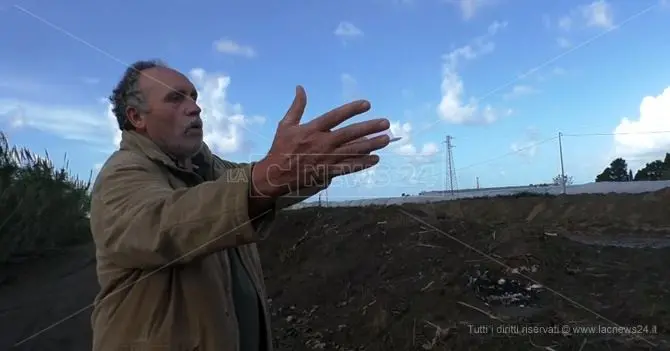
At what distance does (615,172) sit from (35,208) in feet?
146

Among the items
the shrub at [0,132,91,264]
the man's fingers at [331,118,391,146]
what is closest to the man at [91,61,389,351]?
the man's fingers at [331,118,391,146]

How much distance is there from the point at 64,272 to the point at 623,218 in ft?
44.3

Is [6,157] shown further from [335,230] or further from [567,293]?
[567,293]

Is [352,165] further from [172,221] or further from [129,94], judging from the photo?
[129,94]

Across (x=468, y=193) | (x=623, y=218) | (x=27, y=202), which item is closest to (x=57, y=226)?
(x=27, y=202)

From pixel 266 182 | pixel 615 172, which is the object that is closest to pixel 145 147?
pixel 266 182

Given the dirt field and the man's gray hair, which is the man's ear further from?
the dirt field

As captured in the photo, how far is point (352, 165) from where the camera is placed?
1.21 meters

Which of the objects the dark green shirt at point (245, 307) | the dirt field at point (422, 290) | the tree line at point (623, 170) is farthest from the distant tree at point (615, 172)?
the dark green shirt at point (245, 307)

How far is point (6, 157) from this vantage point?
30.2ft

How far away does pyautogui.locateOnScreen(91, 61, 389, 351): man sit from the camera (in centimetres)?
121

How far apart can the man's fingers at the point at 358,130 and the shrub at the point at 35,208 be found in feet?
26.6

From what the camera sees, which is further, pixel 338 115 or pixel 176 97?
pixel 176 97

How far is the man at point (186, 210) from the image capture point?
3.97ft
